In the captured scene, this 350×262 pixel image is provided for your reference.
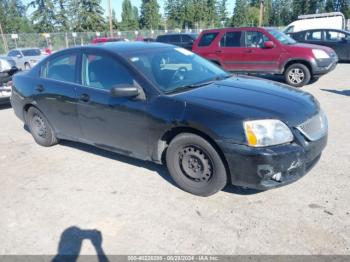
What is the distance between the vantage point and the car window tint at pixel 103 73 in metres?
4.01

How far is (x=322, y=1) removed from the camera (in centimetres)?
7962

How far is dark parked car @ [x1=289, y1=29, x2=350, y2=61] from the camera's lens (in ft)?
49.8

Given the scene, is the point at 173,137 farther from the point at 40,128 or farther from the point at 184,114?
the point at 40,128

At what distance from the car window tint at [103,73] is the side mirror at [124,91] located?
18 centimetres

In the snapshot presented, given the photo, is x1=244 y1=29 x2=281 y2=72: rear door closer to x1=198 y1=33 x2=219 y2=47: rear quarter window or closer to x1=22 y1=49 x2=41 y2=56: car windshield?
x1=198 y1=33 x2=219 y2=47: rear quarter window

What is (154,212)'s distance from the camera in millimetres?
3424

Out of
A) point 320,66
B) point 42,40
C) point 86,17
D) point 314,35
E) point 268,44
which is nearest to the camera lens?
point 320,66

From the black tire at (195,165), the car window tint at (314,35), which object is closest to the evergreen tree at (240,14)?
the car window tint at (314,35)

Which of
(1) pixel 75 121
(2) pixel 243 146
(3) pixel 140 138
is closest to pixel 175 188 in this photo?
(3) pixel 140 138

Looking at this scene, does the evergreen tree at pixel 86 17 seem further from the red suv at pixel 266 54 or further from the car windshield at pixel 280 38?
the car windshield at pixel 280 38

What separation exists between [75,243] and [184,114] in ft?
5.34

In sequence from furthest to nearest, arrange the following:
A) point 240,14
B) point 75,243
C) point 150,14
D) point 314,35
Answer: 1. point 240,14
2. point 150,14
3. point 314,35
4. point 75,243

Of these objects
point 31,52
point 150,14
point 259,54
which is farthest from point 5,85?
point 150,14

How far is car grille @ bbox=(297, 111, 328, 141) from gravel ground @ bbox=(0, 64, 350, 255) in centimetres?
63
